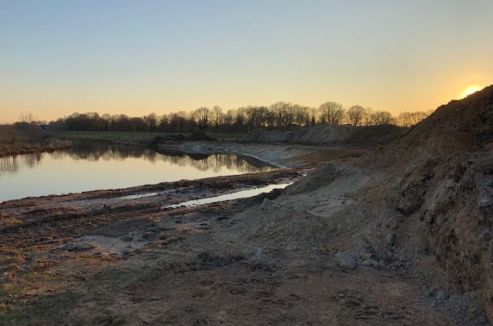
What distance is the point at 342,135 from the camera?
258 feet

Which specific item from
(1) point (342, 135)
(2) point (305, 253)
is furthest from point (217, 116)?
(2) point (305, 253)

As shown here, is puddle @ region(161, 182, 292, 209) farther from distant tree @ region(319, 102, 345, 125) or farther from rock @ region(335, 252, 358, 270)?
distant tree @ region(319, 102, 345, 125)

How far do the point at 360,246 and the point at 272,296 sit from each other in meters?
3.68

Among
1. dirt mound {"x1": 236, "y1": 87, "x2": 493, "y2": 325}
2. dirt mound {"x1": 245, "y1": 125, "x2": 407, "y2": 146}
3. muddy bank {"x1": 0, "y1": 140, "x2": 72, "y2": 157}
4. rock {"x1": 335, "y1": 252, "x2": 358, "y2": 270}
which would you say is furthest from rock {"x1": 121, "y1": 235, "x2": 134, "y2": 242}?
dirt mound {"x1": 245, "y1": 125, "x2": 407, "y2": 146}

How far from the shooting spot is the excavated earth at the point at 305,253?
9045 mm

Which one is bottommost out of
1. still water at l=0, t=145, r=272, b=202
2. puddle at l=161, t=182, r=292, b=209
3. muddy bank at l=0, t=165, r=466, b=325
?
still water at l=0, t=145, r=272, b=202

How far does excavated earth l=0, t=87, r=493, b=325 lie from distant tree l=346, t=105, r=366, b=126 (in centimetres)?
12382

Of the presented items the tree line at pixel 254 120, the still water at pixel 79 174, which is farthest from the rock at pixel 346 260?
the tree line at pixel 254 120

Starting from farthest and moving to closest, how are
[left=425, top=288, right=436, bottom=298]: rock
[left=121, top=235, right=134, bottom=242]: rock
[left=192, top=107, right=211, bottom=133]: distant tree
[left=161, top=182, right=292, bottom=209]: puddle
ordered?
1. [left=192, top=107, right=211, bottom=133]: distant tree
2. [left=161, top=182, right=292, bottom=209]: puddle
3. [left=121, top=235, right=134, bottom=242]: rock
4. [left=425, top=288, right=436, bottom=298]: rock

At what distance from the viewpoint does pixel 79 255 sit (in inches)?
525

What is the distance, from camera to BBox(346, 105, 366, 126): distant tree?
459 feet

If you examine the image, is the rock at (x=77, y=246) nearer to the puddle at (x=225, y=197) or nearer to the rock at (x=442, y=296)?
the puddle at (x=225, y=197)

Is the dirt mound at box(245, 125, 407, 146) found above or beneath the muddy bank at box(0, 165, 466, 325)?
above

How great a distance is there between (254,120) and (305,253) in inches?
4908
